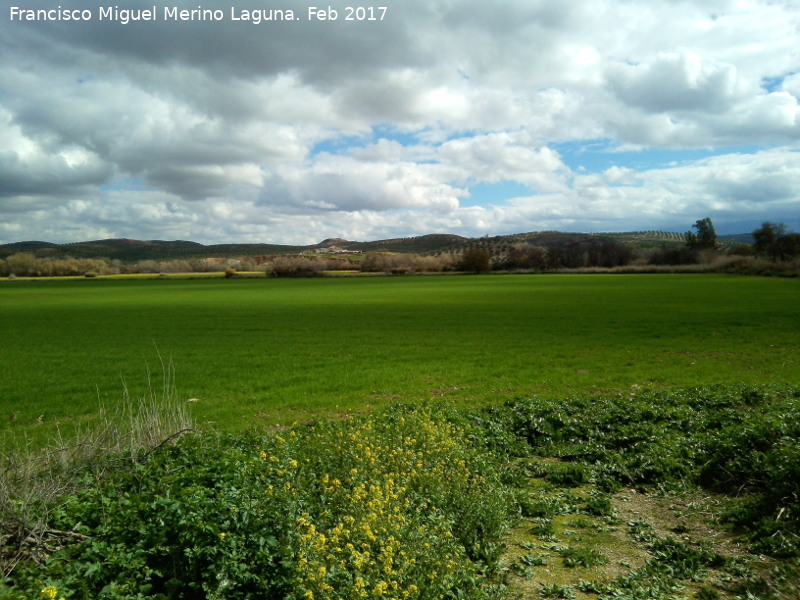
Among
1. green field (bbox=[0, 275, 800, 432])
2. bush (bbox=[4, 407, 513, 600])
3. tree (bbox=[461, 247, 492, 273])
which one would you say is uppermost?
tree (bbox=[461, 247, 492, 273])

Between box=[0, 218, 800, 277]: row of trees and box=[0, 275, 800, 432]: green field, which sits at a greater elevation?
box=[0, 218, 800, 277]: row of trees

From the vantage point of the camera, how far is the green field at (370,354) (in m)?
18.9

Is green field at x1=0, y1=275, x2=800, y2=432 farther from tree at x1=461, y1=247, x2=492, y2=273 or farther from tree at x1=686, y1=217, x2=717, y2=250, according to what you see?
tree at x1=686, y1=217, x2=717, y2=250

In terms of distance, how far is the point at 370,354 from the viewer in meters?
27.8

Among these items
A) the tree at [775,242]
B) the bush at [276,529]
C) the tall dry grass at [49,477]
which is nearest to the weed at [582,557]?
the bush at [276,529]

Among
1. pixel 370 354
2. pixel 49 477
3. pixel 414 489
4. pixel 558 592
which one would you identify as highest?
pixel 49 477

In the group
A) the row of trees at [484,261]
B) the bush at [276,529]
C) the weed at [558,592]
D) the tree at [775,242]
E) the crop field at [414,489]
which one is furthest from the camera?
the row of trees at [484,261]

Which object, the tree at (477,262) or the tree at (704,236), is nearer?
the tree at (477,262)

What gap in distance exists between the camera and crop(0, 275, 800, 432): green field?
18.9 meters

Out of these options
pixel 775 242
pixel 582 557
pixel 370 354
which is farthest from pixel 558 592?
pixel 775 242

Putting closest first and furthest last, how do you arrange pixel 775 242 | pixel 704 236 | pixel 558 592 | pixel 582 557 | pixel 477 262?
pixel 558 592 < pixel 582 557 < pixel 775 242 < pixel 477 262 < pixel 704 236

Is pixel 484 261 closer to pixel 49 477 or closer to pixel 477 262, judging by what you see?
pixel 477 262

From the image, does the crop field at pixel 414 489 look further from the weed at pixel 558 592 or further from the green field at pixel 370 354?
the green field at pixel 370 354

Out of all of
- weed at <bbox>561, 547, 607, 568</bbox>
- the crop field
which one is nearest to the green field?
the crop field
